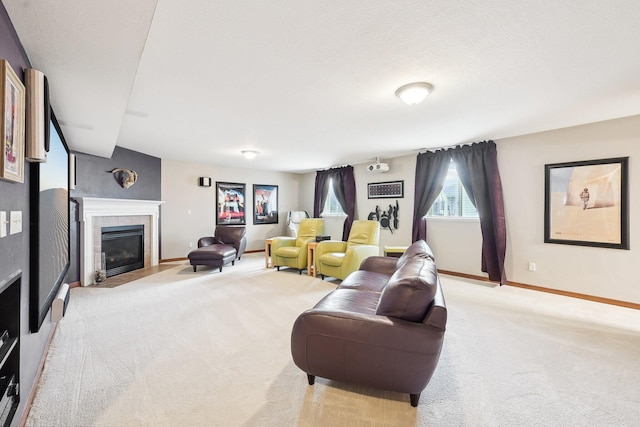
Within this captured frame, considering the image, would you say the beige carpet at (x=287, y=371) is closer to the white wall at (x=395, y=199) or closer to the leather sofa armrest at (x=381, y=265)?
the leather sofa armrest at (x=381, y=265)

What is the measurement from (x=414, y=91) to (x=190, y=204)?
5455mm

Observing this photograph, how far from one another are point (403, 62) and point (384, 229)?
4219 mm

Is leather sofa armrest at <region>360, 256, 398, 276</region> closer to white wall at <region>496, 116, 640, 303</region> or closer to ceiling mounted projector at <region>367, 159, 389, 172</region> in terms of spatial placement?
white wall at <region>496, 116, 640, 303</region>

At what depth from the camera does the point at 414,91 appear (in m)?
2.44

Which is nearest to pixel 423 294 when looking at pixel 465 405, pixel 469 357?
pixel 465 405

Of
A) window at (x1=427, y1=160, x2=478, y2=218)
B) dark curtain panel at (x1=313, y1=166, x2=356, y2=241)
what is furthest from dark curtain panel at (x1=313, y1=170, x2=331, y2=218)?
window at (x1=427, y1=160, x2=478, y2=218)

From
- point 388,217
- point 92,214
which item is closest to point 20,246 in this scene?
point 92,214

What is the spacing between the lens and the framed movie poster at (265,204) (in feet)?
24.1

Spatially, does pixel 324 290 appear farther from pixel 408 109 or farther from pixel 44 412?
pixel 44 412

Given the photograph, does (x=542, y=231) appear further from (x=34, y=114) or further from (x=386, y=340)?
(x=34, y=114)

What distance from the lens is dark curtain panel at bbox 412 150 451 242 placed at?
4922 millimetres

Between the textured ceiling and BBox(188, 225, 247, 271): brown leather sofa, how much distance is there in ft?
7.53

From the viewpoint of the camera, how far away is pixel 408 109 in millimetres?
3055

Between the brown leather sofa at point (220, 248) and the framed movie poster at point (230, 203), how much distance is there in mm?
469
